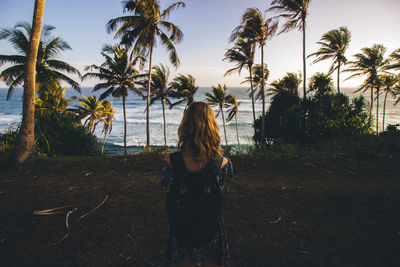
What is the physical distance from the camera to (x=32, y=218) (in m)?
2.86

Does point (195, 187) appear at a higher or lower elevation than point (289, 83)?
lower

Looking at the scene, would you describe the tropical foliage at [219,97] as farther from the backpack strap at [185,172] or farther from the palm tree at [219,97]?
the backpack strap at [185,172]

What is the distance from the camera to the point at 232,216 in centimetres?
305

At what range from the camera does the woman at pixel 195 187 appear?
1.37m

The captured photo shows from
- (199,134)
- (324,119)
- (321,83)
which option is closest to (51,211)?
(199,134)

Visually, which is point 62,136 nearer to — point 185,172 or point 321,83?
point 185,172

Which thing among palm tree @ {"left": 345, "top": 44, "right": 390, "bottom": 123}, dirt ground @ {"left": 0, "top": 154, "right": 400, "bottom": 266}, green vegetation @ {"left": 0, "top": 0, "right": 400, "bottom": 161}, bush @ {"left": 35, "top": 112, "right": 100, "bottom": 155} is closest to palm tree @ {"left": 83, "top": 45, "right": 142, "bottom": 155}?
green vegetation @ {"left": 0, "top": 0, "right": 400, "bottom": 161}

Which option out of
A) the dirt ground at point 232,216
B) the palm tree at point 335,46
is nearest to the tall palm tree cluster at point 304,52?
the palm tree at point 335,46

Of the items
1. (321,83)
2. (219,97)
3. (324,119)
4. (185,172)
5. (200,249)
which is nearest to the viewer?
(185,172)

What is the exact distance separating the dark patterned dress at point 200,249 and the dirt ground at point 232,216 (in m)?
0.78

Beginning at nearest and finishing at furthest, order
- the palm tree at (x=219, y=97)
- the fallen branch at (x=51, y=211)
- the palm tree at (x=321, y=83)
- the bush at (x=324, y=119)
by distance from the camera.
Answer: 1. the fallen branch at (x=51, y=211)
2. the bush at (x=324, y=119)
3. the palm tree at (x=321, y=83)
4. the palm tree at (x=219, y=97)

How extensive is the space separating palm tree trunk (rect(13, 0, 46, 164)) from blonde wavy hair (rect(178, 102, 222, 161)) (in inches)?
234

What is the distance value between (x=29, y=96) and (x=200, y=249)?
6297 mm

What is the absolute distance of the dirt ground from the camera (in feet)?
7.27
